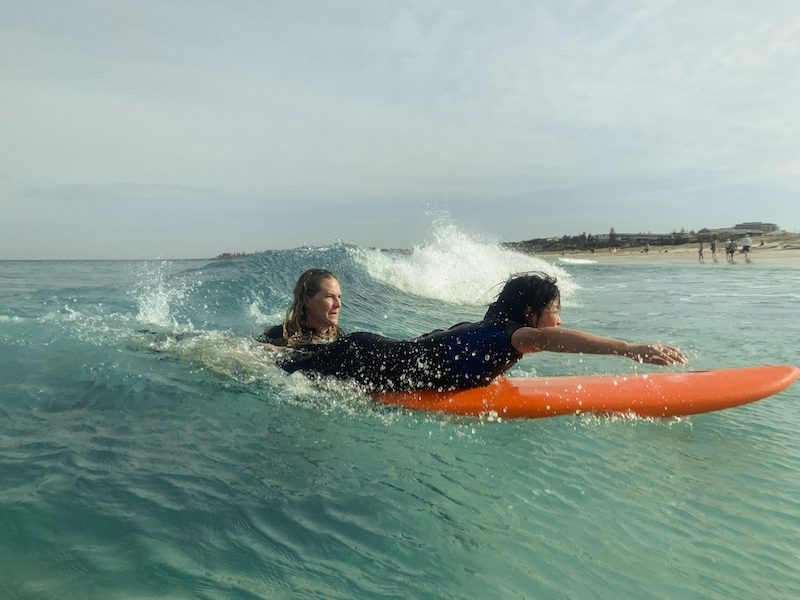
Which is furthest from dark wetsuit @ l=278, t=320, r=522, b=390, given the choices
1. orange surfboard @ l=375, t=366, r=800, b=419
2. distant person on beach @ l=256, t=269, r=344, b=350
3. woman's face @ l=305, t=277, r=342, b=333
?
woman's face @ l=305, t=277, r=342, b=333

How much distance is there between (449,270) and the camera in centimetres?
1462

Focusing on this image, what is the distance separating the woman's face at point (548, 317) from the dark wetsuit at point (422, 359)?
0.17 metres

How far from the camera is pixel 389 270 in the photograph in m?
13.8

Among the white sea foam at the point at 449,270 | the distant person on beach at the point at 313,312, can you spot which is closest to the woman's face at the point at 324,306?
the distant person on beach at the point at 313,312

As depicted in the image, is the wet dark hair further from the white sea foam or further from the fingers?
the white sea foam

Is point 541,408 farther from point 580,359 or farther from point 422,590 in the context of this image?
point 580,359

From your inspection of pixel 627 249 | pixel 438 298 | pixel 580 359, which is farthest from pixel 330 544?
pixel 627 249

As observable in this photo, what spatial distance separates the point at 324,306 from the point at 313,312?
0.12 metres

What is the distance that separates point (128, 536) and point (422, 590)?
121cm

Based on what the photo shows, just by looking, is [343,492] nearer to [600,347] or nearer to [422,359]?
[422,359]

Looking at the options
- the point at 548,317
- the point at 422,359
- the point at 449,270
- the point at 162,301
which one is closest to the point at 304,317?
the point at 422,359

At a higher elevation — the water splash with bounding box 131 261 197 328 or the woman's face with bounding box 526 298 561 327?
the woman's face with bounding box 526 298 561 327

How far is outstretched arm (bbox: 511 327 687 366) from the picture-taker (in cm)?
262

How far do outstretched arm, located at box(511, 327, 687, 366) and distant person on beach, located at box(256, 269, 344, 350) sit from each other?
177cm
